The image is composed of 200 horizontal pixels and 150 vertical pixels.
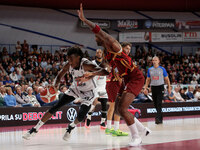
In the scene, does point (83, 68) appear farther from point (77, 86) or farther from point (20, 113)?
point (20, 113)

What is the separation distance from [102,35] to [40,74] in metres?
11.9

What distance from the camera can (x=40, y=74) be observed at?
1769 centimetres

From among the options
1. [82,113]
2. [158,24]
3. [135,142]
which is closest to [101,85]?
[82,113]

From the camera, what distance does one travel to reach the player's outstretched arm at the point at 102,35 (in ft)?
20.2

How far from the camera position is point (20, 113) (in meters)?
11.4

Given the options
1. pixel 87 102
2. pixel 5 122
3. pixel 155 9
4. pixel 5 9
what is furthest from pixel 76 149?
pixel 155 9

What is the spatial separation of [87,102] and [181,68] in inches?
736

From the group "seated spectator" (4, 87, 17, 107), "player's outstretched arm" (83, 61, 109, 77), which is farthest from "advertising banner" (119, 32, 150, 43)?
"player's outstretched arm" (83, 61, 109, 77)

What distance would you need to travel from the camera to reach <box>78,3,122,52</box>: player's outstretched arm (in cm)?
615

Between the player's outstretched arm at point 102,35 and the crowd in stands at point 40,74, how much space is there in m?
6.39

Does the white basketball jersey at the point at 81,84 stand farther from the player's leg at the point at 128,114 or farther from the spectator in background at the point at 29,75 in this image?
the spectator in background at the point at 29,75

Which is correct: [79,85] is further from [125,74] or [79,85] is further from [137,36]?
[137,36]

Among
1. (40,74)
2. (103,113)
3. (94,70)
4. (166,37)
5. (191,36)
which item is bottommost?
(103,113)

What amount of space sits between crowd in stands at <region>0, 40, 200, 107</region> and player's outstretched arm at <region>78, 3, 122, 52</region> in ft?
21.0
